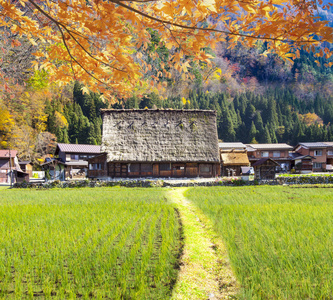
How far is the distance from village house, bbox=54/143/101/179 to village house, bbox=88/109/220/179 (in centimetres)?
940

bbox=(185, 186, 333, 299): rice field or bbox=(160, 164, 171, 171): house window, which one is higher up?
bbox=(160, 164, 171, 171): house window

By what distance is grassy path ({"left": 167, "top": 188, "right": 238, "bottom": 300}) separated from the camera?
2.54 metres

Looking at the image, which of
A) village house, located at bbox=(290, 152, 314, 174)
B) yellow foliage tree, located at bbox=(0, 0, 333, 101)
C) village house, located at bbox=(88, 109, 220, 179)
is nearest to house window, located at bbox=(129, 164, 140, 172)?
village house, located at bbox=(88, 109, 220, 179)

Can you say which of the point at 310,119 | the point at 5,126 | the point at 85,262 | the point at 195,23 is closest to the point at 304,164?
the point at 310,119

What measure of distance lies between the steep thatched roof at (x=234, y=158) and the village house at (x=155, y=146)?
4.81 m

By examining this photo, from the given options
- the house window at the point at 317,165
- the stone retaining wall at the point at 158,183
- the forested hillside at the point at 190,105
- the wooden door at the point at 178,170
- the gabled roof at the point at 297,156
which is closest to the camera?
the forested hillside at the point at 190,105

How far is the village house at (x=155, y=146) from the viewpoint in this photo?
72.1 feet

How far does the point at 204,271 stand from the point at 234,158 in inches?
1036

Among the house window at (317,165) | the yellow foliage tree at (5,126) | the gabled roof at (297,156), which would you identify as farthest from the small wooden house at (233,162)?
the yellow foliage tree at (5,126)

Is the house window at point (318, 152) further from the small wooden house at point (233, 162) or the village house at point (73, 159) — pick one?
the village house at point (73, 159)

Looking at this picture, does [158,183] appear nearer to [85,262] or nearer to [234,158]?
[234,158]

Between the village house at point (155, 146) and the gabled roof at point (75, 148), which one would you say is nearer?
the village house at point (155, 146)

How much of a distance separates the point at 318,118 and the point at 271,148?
37795 millimetres

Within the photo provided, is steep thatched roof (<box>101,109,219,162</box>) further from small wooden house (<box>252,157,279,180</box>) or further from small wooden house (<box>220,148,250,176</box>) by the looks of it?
small wooden house (<box>220,148,250,176</box>)
